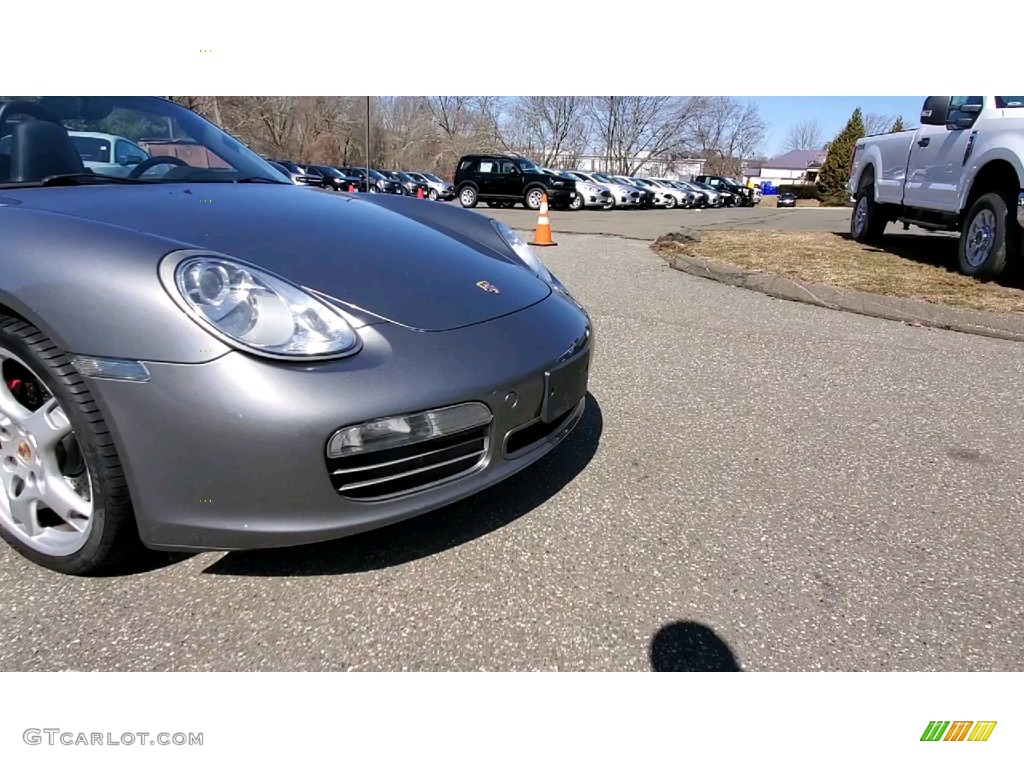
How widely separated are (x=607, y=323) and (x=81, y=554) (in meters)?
3.73

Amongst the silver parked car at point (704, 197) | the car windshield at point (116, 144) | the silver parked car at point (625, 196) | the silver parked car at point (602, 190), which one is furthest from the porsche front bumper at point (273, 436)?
the silver parked car at point (704, 197)

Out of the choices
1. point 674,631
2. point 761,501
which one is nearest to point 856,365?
point 761,501

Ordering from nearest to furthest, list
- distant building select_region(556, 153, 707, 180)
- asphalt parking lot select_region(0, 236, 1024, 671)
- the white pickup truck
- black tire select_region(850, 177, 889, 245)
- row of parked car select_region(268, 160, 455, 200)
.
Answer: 1. asphalt parking lot select_region(0, 236, 1024, 671)
2. the white pickup truck
3. black tire select_region(850, 177, 889, 245)
4. row of parked car select_region(268, 160, 455, 200)
5. distant building select_region(556, 153, 707, 180)

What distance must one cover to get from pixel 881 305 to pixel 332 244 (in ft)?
16.2

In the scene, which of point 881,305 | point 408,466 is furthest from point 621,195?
point 408,466

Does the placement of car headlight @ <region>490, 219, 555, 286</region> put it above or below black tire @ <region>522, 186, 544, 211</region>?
above

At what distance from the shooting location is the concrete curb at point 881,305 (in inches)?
185

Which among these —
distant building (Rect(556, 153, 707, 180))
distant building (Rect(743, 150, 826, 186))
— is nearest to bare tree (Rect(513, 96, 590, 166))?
distant building (Rect(556, 153, 707, 180))

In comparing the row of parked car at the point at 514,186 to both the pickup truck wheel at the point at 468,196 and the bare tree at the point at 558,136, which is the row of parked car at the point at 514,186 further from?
the bare tree at the point at 558,136

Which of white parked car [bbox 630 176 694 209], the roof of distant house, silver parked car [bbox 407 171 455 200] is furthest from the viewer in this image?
the roof of distant house

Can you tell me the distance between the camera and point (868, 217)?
9.07 metres

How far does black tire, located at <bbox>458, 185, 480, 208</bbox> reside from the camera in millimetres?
21828

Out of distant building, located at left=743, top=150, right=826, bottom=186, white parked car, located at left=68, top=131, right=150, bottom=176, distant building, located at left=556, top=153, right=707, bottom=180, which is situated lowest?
white parked car, located at left=68, top=131, right=150, bottom=176

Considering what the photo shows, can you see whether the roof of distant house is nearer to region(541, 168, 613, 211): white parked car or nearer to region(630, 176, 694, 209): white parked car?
region(630, 176, 694, 209): white parked car
